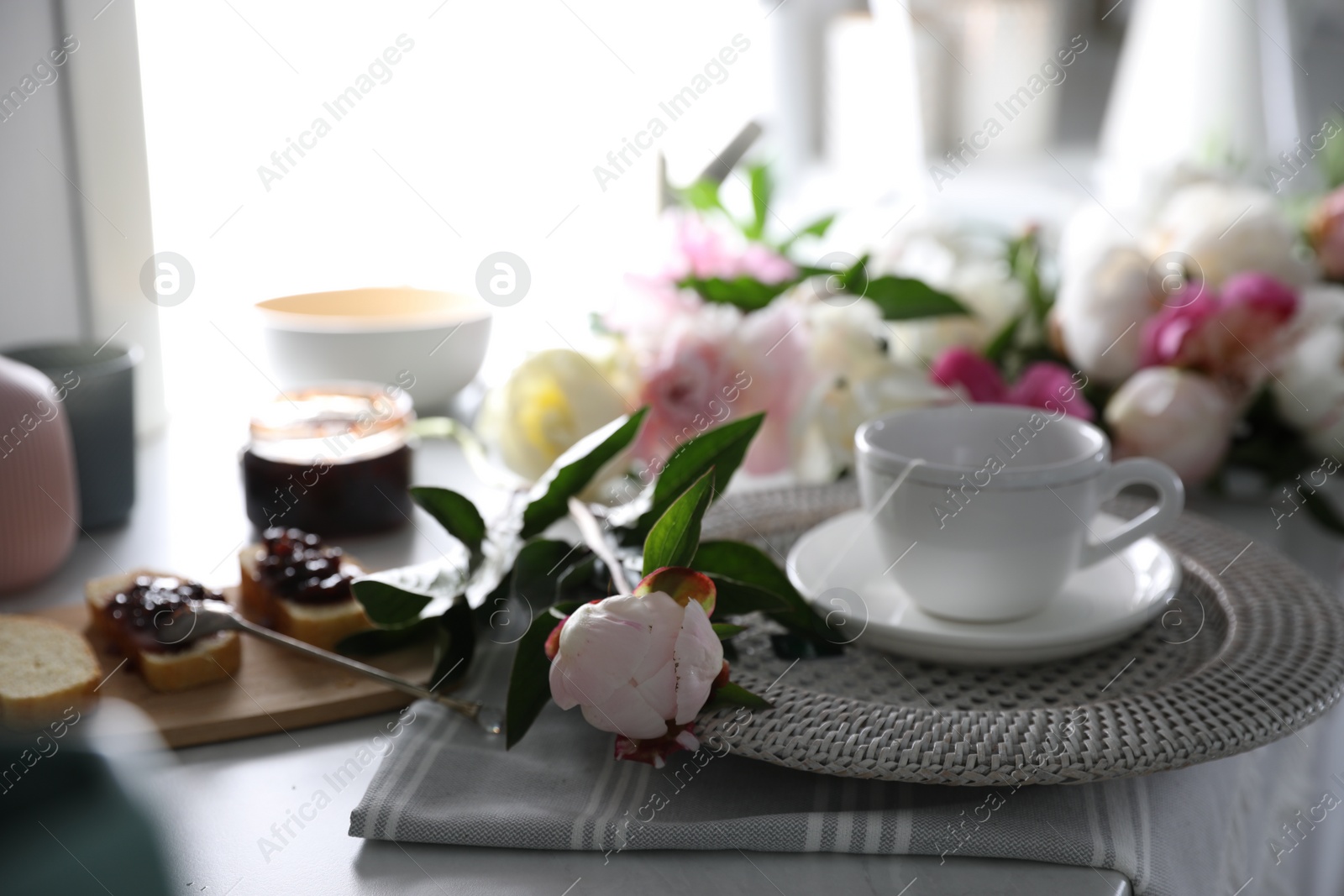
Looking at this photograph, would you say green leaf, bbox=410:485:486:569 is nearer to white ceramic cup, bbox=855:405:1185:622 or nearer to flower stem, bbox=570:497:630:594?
flower stem, bbox=570:497:630:594

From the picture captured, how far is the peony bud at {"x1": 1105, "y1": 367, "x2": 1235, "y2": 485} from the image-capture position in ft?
2.46

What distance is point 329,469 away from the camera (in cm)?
70

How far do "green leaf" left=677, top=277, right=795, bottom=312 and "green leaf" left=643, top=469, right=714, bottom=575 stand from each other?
42 centimetres

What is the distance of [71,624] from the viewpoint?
57cm

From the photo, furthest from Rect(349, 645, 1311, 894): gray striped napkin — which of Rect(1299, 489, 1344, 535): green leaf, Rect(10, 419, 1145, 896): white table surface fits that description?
Rect(1299, 489, 1344, 535): green leaf

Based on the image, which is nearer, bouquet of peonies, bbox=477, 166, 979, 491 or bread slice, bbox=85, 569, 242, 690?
bread slice, bbox=85, 569, 242, 690

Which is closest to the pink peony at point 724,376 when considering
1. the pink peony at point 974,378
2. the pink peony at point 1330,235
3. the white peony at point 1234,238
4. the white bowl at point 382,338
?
the pink peony at point 974,378

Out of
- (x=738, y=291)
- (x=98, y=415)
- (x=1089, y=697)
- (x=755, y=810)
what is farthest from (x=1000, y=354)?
(x=98, y=415)

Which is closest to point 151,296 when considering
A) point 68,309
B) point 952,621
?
point 68,309

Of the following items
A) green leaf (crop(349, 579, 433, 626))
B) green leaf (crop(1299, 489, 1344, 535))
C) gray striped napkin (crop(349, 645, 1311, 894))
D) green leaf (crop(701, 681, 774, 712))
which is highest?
green leaf (crop(701, 681, 774, 712))

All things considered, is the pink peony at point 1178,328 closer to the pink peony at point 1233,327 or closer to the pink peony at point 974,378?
the pink peony at point 1233,327

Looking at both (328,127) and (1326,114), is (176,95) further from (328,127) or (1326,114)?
(1326,114)

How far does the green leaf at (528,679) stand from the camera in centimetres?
44

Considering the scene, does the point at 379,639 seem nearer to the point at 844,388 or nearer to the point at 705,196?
the point at 844,388
